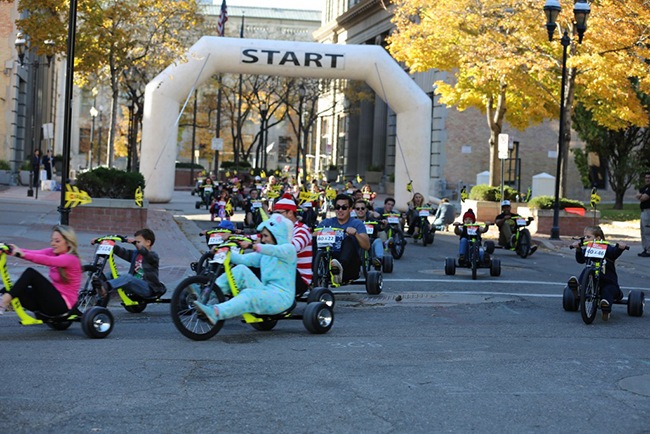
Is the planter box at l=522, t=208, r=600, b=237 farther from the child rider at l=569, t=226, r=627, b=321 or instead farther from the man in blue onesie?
the child rider at l=569, t=226, r=627, b=321

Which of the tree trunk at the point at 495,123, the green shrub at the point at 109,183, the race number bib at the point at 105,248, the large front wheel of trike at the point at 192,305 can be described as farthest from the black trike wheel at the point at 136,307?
the tree trunk at the point at 495,123

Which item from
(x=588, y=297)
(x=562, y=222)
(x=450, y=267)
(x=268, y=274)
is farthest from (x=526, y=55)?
(x=268, y=274)

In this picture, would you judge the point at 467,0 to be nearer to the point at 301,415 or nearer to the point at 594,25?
the point at 594,25

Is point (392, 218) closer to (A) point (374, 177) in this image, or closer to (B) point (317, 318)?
(B) point (317, 318)

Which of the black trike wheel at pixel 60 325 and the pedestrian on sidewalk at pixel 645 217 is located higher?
the pedestrian on sidewalk at pixel 645 217

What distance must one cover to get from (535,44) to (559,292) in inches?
692

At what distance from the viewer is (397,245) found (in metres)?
19.7

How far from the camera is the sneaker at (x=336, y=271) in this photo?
41.5 feet

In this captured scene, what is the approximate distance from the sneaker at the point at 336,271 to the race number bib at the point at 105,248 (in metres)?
3.27

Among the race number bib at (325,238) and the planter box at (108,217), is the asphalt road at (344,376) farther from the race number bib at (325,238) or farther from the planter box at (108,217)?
the planter box at (108,217)

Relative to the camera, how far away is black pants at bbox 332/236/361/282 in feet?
42.4

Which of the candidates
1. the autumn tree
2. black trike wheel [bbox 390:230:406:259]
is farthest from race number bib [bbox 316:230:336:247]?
the autumn tree

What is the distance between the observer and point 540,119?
1467 inches

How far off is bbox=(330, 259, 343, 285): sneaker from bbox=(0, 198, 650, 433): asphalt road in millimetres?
663
